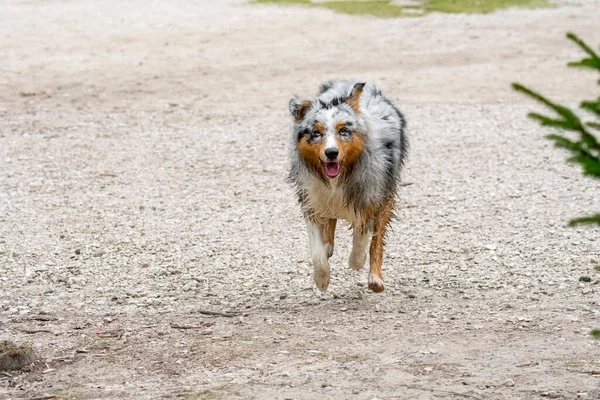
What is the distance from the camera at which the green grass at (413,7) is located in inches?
842

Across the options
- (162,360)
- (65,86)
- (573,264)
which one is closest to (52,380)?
(162,360)

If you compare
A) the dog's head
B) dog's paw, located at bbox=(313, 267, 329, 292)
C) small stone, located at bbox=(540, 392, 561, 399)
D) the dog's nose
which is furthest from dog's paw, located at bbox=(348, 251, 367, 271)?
small stone, located at bbox=(540, 392, 561, 399)

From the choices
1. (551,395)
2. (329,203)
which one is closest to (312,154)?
(329,203)

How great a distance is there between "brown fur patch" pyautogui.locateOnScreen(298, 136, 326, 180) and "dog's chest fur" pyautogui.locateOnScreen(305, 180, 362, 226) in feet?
0.39

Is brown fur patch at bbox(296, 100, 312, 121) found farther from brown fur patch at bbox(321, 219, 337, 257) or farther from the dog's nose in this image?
brown fur patch at bbox(321, 219, 337, 257)

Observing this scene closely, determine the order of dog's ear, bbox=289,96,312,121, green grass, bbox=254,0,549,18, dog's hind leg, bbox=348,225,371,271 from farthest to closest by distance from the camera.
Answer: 1. green grass, bbox=254,0,549,18
2. dog's hind leg, bbox=348,225,371,271
3. dog's ear, bbox=289,96,312,121

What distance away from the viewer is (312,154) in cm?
748

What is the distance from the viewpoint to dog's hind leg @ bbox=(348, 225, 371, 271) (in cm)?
802

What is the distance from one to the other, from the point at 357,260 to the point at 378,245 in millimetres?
271

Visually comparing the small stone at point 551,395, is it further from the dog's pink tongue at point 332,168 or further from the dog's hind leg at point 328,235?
Answer: the dog's hind leg at point 328,235

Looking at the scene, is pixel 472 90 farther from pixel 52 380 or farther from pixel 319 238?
pixel 52 380

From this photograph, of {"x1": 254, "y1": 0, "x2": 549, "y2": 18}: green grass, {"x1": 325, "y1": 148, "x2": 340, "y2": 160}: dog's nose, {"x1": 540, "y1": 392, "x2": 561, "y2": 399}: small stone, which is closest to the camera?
{"x1": 540, "y1": 392, "x2": 561, "y2": 399}: small stone

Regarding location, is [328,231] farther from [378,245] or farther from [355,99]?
[355,99]

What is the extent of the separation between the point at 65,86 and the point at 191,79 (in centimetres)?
188
